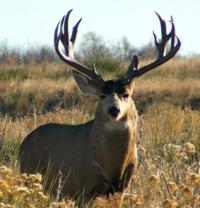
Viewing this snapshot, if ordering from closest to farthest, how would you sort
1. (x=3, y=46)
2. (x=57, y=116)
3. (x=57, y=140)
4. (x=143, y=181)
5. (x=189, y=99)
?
(x=143, y=181) < (x=57, y=140) < (x=57, y=116) < (x=189, y=99) < (x=3, y=46)

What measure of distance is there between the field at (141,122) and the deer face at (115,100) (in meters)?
0.34

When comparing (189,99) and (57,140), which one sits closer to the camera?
(57,140)

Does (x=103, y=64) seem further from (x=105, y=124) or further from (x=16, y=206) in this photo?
(x=16, y=206)

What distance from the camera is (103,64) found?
31.0 meters

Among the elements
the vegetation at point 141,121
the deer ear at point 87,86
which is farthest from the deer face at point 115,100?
the vegetation at point 141,121

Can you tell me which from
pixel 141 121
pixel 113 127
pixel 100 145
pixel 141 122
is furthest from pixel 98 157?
pixel 141 121

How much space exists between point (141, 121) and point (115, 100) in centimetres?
114

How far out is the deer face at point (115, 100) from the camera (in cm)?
825

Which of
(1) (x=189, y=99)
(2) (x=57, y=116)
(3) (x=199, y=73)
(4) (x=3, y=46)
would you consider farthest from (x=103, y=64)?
(4) (x=3, y=46)

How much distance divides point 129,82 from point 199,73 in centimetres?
2081

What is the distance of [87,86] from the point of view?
9094 millimetres

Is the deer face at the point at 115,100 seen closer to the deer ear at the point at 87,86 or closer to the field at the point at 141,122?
the deer ear at the point at 87,86

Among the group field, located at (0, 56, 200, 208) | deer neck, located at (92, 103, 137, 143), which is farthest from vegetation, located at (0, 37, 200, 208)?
deer neck, located at (92, 103, 137, 143)

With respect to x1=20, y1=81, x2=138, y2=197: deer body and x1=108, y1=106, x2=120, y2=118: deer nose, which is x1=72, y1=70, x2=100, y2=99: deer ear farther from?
x1=108, y1=106, x2=120, y2=118: deer nose
